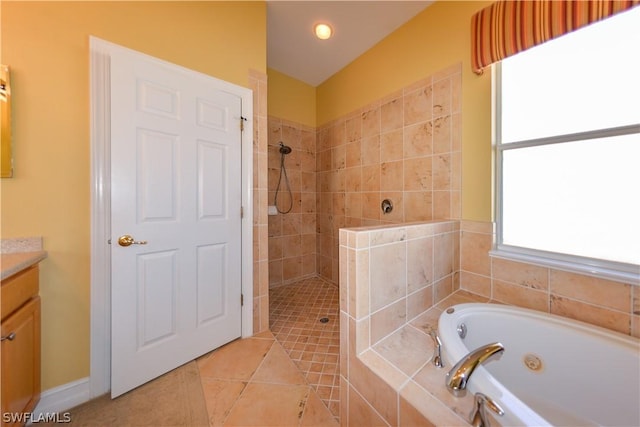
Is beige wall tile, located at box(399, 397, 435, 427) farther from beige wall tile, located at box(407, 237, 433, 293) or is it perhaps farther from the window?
the window

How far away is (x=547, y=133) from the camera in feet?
4.24

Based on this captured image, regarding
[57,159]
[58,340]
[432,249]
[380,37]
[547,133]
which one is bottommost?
[58,340]

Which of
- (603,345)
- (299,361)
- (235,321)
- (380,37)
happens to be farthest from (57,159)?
(603,345)

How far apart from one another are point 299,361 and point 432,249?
117 cm

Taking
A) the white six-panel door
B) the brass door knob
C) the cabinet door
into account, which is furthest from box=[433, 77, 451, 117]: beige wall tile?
the cabinet door

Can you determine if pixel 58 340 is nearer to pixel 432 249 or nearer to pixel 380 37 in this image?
pixel 432 249

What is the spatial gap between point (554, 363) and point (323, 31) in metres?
2.82

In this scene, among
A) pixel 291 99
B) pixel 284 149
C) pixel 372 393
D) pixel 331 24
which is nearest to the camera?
pixel 372 393

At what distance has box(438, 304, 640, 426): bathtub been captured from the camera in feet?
2.89

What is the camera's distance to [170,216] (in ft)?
→ 4.61

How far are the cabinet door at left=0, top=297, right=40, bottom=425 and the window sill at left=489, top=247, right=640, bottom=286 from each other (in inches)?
96.0

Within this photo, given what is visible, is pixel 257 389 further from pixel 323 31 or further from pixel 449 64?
pixel 323 31

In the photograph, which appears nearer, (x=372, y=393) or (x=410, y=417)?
(x=410, y=417)

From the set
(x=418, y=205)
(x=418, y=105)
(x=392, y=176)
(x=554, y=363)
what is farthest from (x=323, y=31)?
(x=554, y=363)
